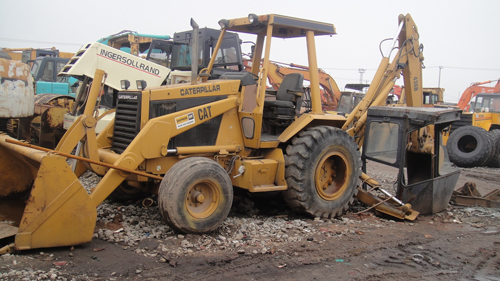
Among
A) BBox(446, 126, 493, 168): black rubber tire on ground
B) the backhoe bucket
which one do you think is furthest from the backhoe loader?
BBox(446, 126, 493, 168): black rubber tire on ground

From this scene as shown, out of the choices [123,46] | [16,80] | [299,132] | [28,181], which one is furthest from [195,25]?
[123,46]

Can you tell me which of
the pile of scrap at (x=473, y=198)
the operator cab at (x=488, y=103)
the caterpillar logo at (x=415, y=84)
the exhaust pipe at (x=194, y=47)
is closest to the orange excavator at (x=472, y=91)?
the operator cab at (x=488, y=103)

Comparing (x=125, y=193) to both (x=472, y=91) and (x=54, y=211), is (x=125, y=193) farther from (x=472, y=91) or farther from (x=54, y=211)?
(x=472, y=91)

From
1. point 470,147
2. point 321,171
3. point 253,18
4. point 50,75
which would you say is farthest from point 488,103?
point 50,75

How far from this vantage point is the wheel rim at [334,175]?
596 centimetres

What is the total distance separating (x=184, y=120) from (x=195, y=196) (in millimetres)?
933

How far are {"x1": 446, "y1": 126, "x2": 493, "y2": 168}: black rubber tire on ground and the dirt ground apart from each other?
727cm

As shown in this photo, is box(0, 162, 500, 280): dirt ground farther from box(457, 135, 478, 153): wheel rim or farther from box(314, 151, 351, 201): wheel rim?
box(457, 135, 478, 153): wheel rim

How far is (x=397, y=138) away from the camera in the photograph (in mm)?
6426

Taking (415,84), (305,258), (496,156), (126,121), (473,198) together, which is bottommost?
(305,258)

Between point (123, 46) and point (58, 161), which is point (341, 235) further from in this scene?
point (123, 46)

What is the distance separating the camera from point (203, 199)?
459 cm

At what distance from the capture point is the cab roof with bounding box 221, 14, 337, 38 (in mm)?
5637

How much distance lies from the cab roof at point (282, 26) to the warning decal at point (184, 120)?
159 centimetres
